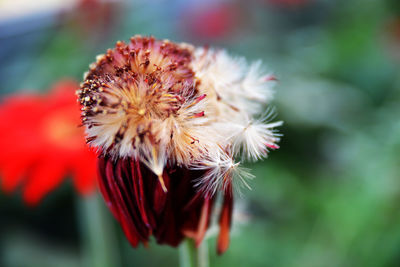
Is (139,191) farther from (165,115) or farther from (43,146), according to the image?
(43,146)

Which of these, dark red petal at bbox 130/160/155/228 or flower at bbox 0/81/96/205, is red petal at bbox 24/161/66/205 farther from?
dark red petal at bbox 130/160/155/228

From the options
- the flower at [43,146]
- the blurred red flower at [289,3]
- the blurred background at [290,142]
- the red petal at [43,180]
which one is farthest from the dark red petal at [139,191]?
the blurred red flower at [289,3]

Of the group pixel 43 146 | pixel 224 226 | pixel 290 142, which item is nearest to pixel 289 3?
pixel 290 142

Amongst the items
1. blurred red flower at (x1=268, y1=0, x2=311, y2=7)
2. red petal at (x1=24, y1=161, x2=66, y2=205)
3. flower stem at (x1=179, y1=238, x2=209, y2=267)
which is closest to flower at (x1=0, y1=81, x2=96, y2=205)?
red petal at (x1=24, y1=161, x2=66, y2=205)

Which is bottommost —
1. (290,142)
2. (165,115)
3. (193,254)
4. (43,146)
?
(193,254)

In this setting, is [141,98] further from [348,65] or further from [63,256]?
[348,65]
